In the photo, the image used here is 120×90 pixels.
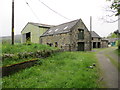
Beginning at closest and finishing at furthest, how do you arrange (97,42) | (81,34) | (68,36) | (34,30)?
(68,36) → (81,34) → (34,30) → (97,42)

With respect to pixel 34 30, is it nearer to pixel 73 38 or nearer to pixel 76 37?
pixel 73 38

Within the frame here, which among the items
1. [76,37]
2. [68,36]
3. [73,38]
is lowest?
[73,38]

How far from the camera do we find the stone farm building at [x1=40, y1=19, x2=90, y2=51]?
19.5 metres

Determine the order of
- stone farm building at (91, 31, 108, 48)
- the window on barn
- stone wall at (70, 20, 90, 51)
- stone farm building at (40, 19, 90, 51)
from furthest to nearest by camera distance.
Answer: stone farm building at (91, 31, 108, 48) < the window on barn < stone wall at (70, 20, 90, 51) < stone farm building at (40, 19, 90, 51)

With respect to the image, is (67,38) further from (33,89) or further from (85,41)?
(33,89)

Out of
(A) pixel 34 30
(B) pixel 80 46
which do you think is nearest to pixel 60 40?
(B) pixel 80 46

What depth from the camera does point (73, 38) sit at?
19922mm

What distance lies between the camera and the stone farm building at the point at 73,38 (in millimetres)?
19531

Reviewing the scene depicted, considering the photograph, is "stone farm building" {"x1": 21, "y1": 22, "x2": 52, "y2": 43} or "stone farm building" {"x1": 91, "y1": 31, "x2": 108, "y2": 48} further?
"stone farm building" {"x1": 91, "y1": 31, "x2": 108, "y2": 48}

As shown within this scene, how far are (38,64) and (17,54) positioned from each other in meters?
1.88

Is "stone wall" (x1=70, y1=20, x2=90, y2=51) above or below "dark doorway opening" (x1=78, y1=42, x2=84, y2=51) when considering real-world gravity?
above

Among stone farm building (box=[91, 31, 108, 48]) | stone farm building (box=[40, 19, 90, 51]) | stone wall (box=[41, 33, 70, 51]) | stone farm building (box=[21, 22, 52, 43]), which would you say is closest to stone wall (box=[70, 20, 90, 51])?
stone farm building (box=[40, 19, 90, 51])

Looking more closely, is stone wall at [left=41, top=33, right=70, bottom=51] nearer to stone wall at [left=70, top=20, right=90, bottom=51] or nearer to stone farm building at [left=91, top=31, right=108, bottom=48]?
stone wall at [left=70, top=20, right=90, bottom=51]

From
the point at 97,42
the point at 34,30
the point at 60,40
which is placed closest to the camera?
the point at 60,40
